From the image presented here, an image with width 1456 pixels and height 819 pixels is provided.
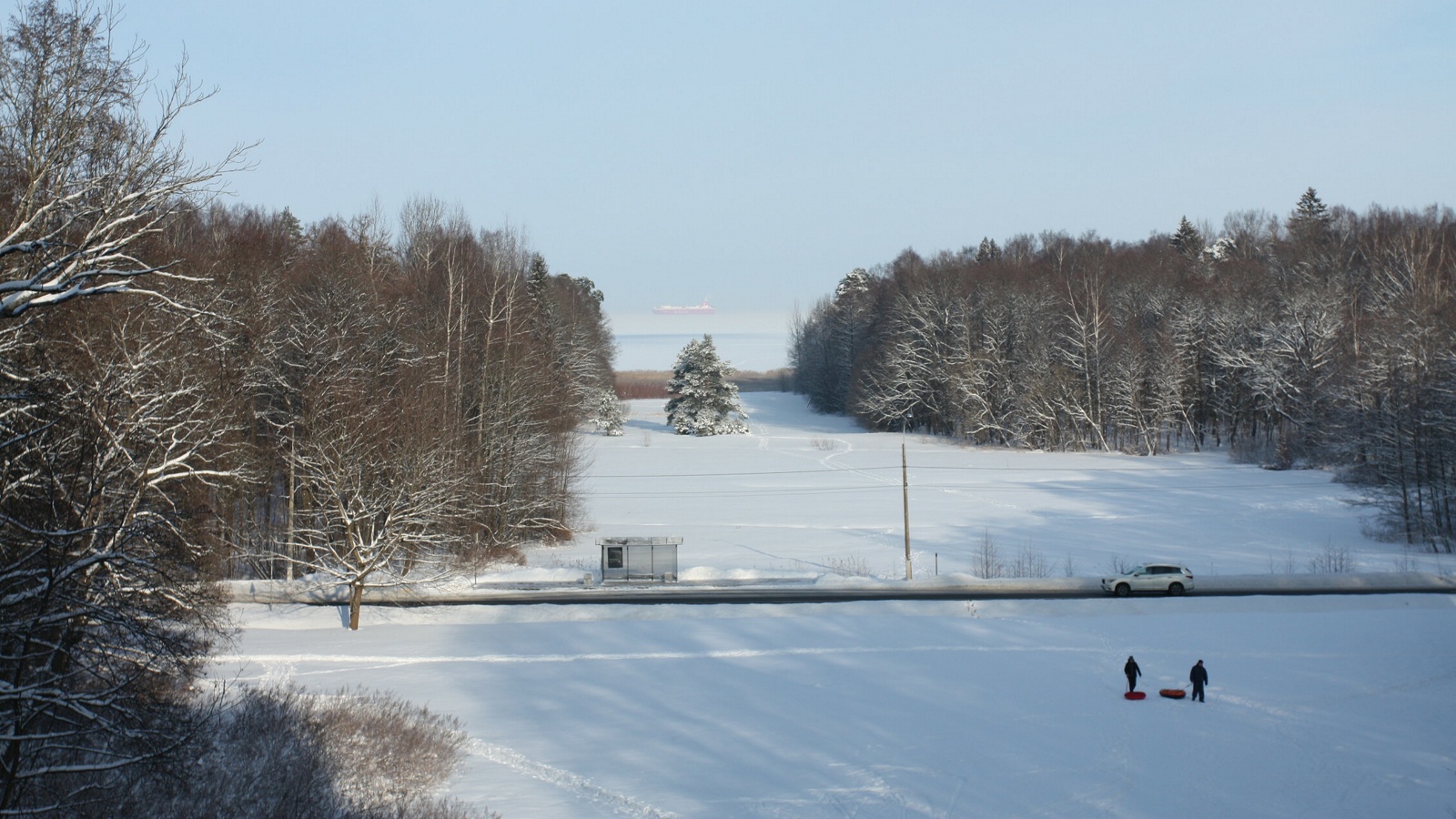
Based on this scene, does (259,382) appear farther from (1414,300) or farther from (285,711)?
(1414,300)

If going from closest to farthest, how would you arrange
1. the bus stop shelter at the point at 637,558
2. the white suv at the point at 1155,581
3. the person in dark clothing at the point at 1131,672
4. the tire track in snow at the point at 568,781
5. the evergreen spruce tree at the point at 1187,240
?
the tire track in snow at the point at 568,781 < the person in dark clothing at the point at 1131,672 < the white suv at the point at 1155,581 < the bus stop shelter at the point at 637,558 < the evergreen spruce tree at the point at 1187,240

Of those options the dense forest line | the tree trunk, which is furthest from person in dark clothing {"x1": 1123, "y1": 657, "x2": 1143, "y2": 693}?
the dense forest line

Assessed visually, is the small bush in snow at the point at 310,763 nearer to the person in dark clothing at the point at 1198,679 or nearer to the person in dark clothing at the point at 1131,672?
the person in dark clothing at the point at 1131,672

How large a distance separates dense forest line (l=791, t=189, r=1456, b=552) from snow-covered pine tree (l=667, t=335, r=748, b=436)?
12.6 meters

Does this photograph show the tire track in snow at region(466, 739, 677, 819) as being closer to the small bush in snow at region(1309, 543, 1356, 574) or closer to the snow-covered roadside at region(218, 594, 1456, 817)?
the snow-covered roadside at region(218, 594, 1456, 817)

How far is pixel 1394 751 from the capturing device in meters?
18.8

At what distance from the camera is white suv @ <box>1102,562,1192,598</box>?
31250mm

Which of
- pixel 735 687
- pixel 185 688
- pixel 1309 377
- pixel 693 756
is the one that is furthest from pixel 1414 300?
pixel 185 688

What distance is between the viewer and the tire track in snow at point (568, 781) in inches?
644

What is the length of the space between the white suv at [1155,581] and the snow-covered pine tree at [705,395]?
57.5 m

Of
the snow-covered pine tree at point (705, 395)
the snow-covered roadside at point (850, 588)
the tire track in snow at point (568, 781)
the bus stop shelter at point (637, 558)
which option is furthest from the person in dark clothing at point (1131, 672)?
the snow-covered pine tree at point (705, 395)

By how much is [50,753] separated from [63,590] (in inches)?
243

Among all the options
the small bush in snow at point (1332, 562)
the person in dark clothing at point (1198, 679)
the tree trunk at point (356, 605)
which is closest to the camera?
the person in dark clothing at point (1198, 679)

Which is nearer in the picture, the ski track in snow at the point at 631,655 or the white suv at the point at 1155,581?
the ski track in snow at the point at 631,655
